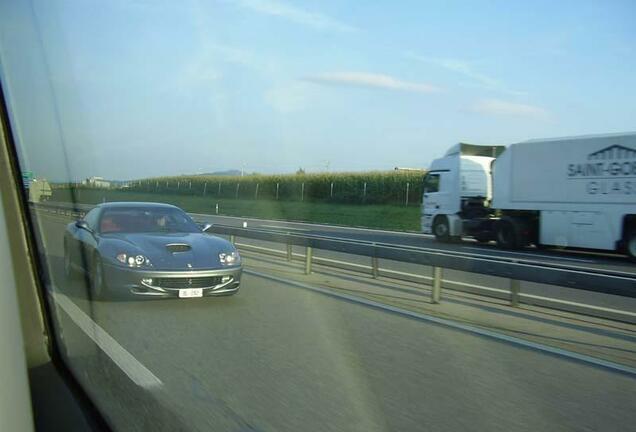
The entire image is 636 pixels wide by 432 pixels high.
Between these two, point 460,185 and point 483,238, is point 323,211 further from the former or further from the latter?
point 483,238

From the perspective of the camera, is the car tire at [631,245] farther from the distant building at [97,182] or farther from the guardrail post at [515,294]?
the distant building at [97,182]

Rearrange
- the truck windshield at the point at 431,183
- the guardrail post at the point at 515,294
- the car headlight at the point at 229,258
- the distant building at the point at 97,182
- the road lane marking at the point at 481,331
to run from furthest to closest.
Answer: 1. the truck windshield at the point at 431,183
2. the guardrail post at the point at 515,294
3. the car headlight at the point at 229,258
4. the distant building at the point at 97,182
5. the road lane marking at the point at 481,331

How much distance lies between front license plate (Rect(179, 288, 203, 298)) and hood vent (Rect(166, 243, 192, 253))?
1.76 feet

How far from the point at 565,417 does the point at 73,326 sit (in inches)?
162

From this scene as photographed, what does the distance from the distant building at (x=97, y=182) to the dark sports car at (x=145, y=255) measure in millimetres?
942

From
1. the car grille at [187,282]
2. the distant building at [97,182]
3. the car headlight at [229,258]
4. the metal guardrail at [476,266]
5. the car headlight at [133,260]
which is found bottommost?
the metal guardrail at [476,266]

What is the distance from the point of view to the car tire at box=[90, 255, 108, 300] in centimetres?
889

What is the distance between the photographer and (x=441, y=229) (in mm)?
25750

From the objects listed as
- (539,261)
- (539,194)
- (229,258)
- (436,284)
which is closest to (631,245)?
(539,261)

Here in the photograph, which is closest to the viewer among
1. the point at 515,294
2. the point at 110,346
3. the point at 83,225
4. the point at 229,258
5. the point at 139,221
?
the point at 110,346

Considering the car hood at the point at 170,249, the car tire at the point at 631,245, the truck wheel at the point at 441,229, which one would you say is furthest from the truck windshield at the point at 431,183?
the car hood at the point at 170,249

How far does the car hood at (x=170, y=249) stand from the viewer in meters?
8.85

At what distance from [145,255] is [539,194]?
15957 millimetres

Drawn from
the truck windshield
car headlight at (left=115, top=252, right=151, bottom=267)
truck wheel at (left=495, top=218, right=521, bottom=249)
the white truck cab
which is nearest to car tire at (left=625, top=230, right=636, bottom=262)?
truck wheel at (left=495, top=218, right=521, bottom=249)
